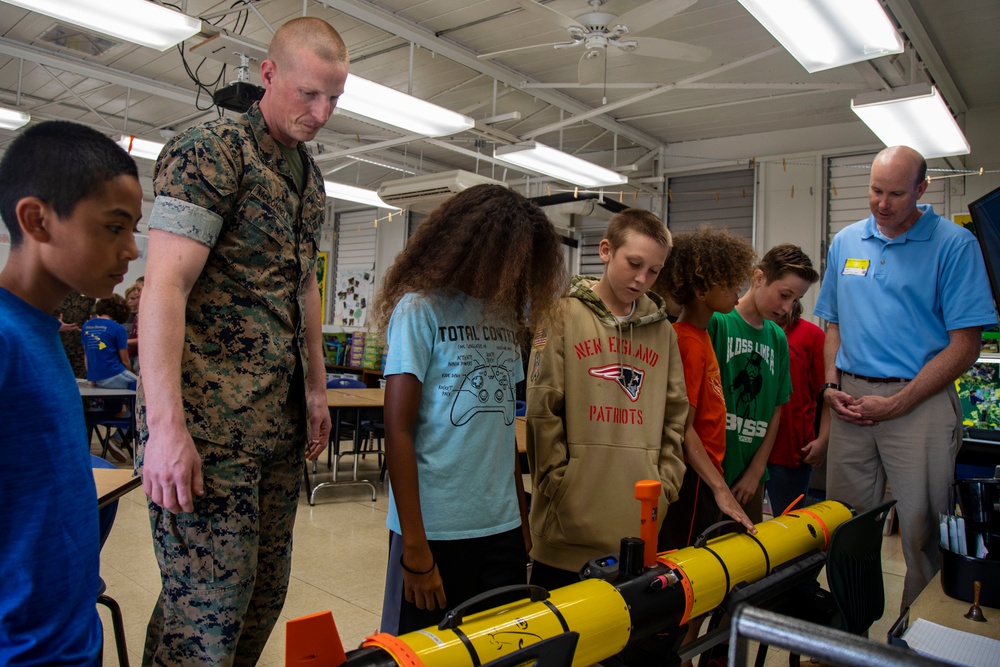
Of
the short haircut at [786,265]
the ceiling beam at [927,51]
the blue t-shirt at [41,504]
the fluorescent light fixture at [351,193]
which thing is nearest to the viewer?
the blue t-shirt at [41,504]

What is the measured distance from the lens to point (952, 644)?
131cm

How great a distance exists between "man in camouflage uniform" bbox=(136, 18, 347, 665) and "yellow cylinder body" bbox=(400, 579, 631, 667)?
414 mm

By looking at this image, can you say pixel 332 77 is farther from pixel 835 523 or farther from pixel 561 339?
pixel 835 523

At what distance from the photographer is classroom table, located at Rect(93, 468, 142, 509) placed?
175cm

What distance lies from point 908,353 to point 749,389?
493 mm

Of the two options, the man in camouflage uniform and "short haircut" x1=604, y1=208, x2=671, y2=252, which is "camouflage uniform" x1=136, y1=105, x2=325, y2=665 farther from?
"short haircut" x1=604, y1=208, x2=671, y2=252

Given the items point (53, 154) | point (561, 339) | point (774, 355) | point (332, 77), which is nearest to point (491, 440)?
point (561, 339)

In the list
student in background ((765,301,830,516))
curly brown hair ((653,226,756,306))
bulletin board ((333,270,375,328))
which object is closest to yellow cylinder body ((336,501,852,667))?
curly brown hair ((653,226,756,306))

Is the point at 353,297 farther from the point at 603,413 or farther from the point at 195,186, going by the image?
the point at 195,186

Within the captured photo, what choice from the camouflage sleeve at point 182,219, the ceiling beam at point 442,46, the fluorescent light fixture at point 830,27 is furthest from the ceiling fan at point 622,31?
the camouflage sleeve at point 182,219

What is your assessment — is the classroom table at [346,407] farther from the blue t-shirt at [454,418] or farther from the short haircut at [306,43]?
the short haircut at [306,43]

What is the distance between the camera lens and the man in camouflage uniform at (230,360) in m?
1.16

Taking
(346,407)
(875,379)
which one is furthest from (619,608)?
(346,407)

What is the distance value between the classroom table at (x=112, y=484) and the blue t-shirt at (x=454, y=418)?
709mm
